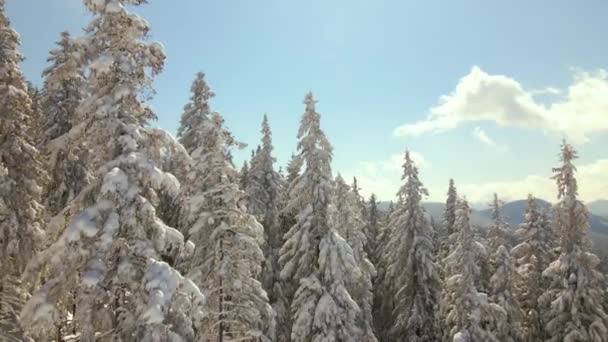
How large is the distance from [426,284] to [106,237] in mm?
28829

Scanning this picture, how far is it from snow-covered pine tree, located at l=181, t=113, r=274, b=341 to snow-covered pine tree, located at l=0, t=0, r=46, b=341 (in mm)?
5493

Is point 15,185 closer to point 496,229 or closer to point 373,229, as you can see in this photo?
point 496,229

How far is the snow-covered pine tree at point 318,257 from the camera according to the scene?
25.1 metres

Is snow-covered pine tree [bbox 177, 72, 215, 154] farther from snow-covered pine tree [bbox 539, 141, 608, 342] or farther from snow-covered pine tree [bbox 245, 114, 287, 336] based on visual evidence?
snow-covered pine tree [bbox 539, 141, 608, 342]

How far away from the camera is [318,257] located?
26.1 m

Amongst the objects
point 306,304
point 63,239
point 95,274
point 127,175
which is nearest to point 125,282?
point 95,274

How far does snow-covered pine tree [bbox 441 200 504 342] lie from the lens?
90.6 feet

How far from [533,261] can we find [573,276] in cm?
578

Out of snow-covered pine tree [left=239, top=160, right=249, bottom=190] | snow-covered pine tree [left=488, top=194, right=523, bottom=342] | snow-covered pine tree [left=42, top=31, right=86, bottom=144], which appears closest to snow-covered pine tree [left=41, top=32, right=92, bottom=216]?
snow-covered pine tree [left=42, top=31, right=86, bottom=144]

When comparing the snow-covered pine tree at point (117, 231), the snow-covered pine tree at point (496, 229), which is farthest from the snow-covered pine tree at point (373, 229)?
the snow-covered pine tree at point (117, 231)

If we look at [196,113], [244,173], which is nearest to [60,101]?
[196,113]

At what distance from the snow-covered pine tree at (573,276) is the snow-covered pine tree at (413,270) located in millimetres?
7970

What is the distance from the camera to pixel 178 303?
462 inches

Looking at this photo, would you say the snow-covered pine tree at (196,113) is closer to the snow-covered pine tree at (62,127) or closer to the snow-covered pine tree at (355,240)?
the snow-covered pine tree at (62,127)
